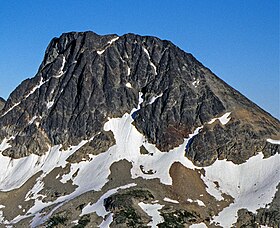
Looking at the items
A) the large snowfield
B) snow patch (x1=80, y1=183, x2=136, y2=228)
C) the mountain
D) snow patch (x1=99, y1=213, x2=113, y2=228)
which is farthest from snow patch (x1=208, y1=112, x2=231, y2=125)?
snow patch (x1=99, y1=213, x2=113, y2=228)

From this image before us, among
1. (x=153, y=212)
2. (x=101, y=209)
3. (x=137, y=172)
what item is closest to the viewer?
(x=153, y=212)

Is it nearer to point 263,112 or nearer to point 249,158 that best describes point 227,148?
point 249,158

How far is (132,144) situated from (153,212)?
35.7 metres

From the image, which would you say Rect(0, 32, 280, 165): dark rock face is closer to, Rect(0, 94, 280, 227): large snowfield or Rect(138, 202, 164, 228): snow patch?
Rect(0, 94, 280, 227): large snowfield

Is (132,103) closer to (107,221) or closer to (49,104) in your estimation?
(49,104)

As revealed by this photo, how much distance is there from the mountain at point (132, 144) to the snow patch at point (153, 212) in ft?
1.33

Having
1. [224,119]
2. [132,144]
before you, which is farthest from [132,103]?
[224,119]

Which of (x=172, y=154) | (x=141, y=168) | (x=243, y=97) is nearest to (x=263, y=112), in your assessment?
(x=243, y=97)

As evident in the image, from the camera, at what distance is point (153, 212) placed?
362 ft

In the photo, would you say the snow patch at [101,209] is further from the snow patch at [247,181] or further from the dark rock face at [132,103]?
the dark rock face at [132,103]

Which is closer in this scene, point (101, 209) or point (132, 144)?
point (101, 209)

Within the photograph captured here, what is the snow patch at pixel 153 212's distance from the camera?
105463mm

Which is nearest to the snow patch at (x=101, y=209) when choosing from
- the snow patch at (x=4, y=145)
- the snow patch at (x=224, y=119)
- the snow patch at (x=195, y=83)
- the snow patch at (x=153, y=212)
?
the snow patch at (x=153, y=212)

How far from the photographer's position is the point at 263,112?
156 meters
